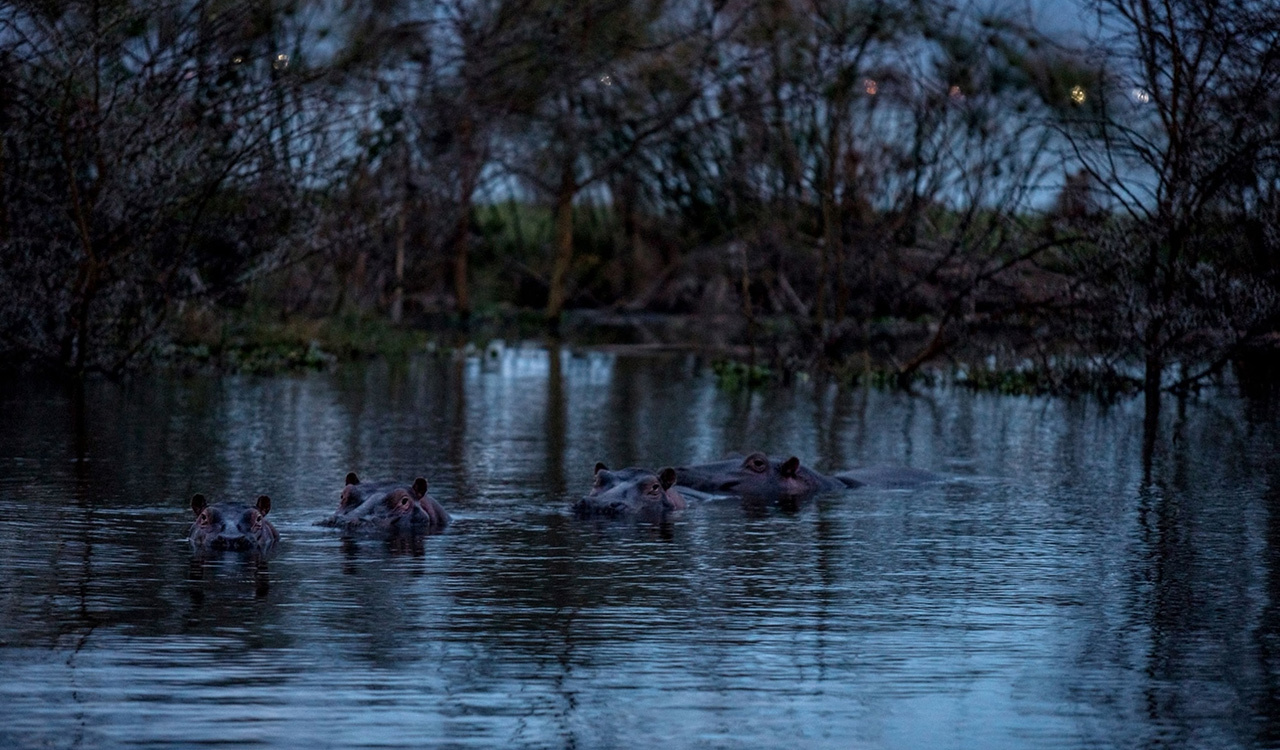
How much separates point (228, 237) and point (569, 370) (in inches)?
197

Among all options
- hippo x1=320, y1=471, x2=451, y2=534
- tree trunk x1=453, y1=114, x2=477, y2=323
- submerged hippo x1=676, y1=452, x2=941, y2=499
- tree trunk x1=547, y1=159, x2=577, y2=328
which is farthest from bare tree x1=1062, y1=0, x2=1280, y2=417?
tree trunk x1=547, y1=159, x2=577, y2=328

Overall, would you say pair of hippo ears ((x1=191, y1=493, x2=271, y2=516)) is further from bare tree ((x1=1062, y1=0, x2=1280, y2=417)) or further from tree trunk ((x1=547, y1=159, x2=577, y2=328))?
tree trunk ((x1=547, y1=159, x2=577, y2=328))

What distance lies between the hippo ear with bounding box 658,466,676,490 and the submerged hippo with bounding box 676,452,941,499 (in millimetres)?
975

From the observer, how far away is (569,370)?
77.7ft

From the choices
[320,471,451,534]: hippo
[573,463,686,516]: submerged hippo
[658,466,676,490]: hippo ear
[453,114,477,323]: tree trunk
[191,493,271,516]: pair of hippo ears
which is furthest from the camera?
[453,114,477,323]: tree trunk

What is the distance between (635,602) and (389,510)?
239 centimetres

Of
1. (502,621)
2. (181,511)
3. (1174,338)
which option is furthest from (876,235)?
(502,621)

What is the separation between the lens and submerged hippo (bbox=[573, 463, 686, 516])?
415 inches

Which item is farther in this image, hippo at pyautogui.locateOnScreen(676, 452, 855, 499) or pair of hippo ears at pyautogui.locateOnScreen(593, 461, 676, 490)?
hippo at pyautogui.locateOnScreen(676, 452, 855, 499)

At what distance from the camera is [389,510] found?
32.1ft

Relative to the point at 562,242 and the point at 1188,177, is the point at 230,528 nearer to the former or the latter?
the point at 1188,177

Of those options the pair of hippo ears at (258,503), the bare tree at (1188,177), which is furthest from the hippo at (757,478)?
the bare tree at (1188,177)

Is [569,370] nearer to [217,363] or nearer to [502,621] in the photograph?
[217,363]

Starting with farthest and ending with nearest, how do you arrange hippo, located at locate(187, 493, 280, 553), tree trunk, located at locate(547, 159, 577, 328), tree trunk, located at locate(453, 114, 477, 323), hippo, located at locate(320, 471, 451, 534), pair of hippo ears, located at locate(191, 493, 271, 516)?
tree trunk, located at locate(547, 159, 577, 328) < tree trunk, located at locate(453, 114, 477, 323) < hippo, located at locate(320, 471, 451, 534) < pair of hippo ears, located at locate(191, 493, 271, 516) < hippo, located at locate(187, 493, 280, 553)
